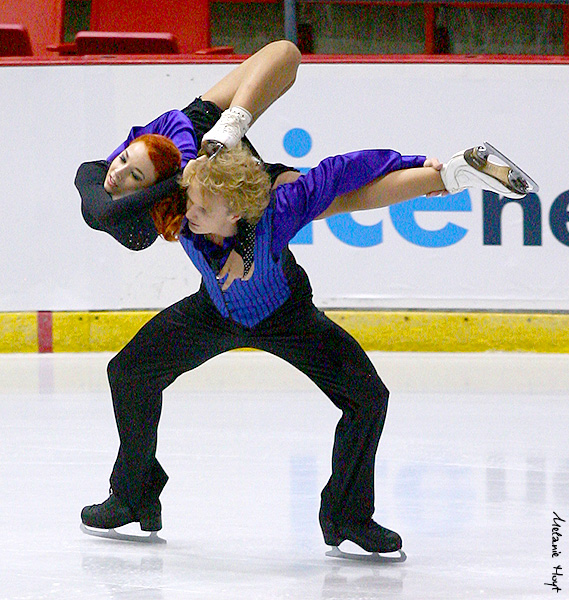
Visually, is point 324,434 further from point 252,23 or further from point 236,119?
point 252,23

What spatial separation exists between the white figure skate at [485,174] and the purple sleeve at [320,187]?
0.18 meters

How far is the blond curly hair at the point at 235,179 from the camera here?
254 cm

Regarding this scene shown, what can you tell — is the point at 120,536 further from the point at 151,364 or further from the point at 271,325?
the point at 271,325

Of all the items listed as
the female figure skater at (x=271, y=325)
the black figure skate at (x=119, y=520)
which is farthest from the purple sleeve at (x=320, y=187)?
the black figure skate at (x=119, y=520)

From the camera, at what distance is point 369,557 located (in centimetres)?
295

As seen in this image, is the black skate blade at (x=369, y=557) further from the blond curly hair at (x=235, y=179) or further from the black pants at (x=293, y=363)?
the blond curly hair at (x=235, y=179)

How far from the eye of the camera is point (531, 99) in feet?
19.4

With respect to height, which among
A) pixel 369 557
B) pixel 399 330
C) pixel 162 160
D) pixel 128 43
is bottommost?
pixel 369 557

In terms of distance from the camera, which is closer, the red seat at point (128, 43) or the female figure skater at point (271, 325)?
the female figure skater at point (271, 325)

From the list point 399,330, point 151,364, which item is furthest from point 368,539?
point 399,330

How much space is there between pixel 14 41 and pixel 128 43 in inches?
27.4

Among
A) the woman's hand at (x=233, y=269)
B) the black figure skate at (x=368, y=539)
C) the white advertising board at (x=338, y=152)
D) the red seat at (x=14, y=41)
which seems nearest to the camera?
the woman's hand at (x=233, y=269)

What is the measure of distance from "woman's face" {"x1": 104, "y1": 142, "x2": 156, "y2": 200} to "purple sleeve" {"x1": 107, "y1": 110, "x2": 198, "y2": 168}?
5.8 inches

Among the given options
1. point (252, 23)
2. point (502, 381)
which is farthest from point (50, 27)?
point (502, 381)
